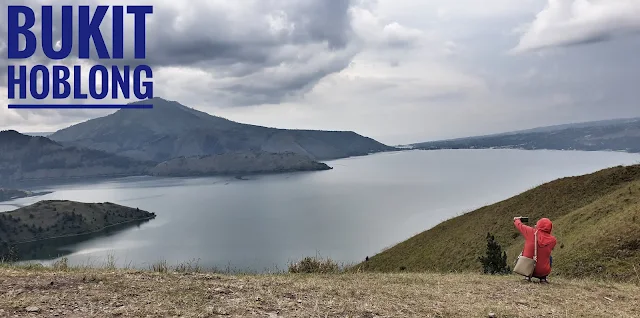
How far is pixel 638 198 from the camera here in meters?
28.9

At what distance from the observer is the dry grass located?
8.54 m

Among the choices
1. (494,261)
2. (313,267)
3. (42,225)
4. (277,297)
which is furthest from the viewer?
(42,225)

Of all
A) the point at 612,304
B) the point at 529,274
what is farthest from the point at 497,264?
the point at 612,304

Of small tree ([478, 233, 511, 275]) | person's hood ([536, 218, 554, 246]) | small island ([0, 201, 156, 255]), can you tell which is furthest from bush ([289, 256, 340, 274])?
small island ([0, 201, 156, 255])

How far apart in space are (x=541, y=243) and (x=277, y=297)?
856 cm

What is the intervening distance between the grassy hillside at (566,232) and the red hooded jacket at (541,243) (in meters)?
6.92

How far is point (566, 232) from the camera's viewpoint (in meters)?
29.8

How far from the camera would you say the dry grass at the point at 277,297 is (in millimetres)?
8539

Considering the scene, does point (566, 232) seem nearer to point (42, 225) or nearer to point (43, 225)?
point (43, 225)

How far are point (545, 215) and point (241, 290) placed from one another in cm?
4149

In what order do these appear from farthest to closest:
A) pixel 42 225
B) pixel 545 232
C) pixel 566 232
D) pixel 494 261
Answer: pixel 42 225, pixel 566 232, pixel 494 261, pixel 545 232

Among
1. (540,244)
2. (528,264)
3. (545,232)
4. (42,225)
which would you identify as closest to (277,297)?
(528,264)

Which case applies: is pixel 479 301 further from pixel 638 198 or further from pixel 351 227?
pixel 351 227

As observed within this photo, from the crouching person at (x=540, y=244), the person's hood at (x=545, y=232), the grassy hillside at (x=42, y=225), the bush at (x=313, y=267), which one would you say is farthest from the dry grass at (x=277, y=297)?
the grassy hillside at (x=42, y=225)
